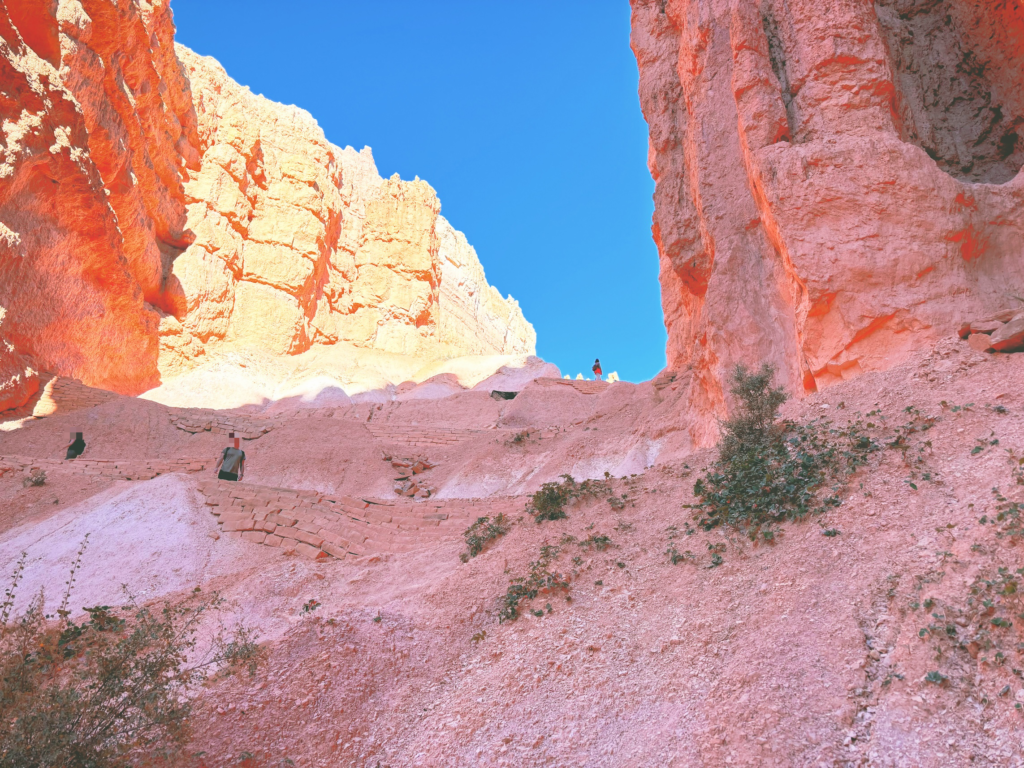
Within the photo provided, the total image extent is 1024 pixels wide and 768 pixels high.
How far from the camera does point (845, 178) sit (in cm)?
954

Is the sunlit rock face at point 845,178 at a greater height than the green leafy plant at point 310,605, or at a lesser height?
greater

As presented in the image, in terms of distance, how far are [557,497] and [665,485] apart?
129 centimetres

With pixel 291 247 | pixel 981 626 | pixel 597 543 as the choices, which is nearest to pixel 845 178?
pixel 597 543

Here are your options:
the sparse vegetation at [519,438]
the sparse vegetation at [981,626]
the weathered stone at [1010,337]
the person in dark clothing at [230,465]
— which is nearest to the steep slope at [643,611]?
the sparse vegetation at [981,626]

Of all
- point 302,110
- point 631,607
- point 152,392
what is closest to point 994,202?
point 631,607

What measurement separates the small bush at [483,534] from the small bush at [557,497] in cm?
39

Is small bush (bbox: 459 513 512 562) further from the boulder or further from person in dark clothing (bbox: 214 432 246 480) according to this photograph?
the boulder

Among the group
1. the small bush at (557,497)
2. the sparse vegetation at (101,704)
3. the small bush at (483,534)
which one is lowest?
the sparse vegetation at (101,704)

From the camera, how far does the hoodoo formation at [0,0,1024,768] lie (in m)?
4.12

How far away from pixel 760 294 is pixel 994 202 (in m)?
3.25

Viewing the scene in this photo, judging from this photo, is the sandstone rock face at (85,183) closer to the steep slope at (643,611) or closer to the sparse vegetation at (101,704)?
the steep slope at (643,611)

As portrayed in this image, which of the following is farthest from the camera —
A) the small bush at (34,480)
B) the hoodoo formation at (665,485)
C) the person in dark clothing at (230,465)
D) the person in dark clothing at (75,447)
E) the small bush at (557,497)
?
the person in dark clothing at (75,447)

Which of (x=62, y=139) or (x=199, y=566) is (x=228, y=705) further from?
(x=62, y=139)

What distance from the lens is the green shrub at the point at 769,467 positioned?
6004 mm
